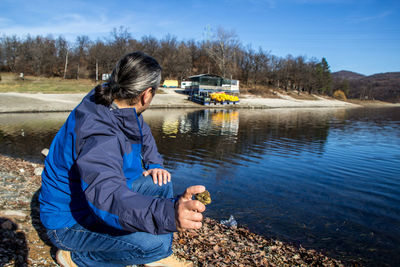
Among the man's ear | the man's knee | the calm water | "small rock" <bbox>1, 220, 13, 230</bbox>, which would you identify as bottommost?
the calm water

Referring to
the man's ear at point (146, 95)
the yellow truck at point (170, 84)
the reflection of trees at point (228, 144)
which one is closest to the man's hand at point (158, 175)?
the man's ear at point (146, 95)

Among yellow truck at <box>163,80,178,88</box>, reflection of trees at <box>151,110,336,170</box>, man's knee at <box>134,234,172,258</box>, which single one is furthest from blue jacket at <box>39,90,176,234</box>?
yellow truck at <box>163,80,178,88</box>

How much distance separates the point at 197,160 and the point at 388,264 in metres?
7.28

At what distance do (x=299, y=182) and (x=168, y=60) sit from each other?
6981 centimetres

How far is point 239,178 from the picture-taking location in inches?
339

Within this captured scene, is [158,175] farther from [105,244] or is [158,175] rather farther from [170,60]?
[170,60]

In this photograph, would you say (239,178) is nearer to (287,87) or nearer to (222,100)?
(222,100)

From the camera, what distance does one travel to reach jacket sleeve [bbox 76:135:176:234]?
5.35ft

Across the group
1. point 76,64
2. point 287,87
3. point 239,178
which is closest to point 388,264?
point 239,178

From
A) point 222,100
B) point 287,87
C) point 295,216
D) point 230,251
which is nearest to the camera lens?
point 230,251

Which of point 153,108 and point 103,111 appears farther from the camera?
point 153,108

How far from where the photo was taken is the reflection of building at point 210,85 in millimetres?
49972

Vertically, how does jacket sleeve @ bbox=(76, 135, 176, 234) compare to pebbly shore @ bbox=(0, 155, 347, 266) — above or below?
above

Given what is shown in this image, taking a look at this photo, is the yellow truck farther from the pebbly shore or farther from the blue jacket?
the blue jacket
